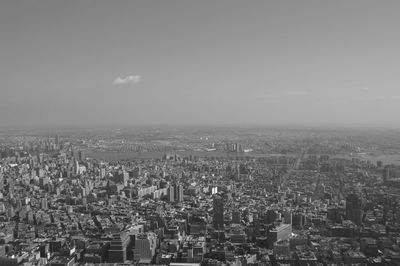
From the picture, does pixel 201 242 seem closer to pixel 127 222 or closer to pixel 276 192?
pixel 127 222

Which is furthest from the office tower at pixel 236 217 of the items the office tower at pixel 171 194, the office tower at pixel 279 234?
the office tower at pixel 171 194

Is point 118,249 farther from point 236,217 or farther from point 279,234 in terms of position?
point 236,217

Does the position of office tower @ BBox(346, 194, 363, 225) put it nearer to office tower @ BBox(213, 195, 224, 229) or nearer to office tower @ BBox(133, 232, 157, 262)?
office tower @ BBox(213, 195, 224, 229)

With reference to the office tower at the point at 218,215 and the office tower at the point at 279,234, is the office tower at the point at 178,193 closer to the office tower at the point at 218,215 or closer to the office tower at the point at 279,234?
the office tower at the point at 218,215

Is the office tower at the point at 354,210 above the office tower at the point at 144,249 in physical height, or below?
above

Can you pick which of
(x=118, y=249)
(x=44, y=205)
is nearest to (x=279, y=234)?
(x=118, y=249)

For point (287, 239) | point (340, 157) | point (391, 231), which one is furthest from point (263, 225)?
point (340, 157)
